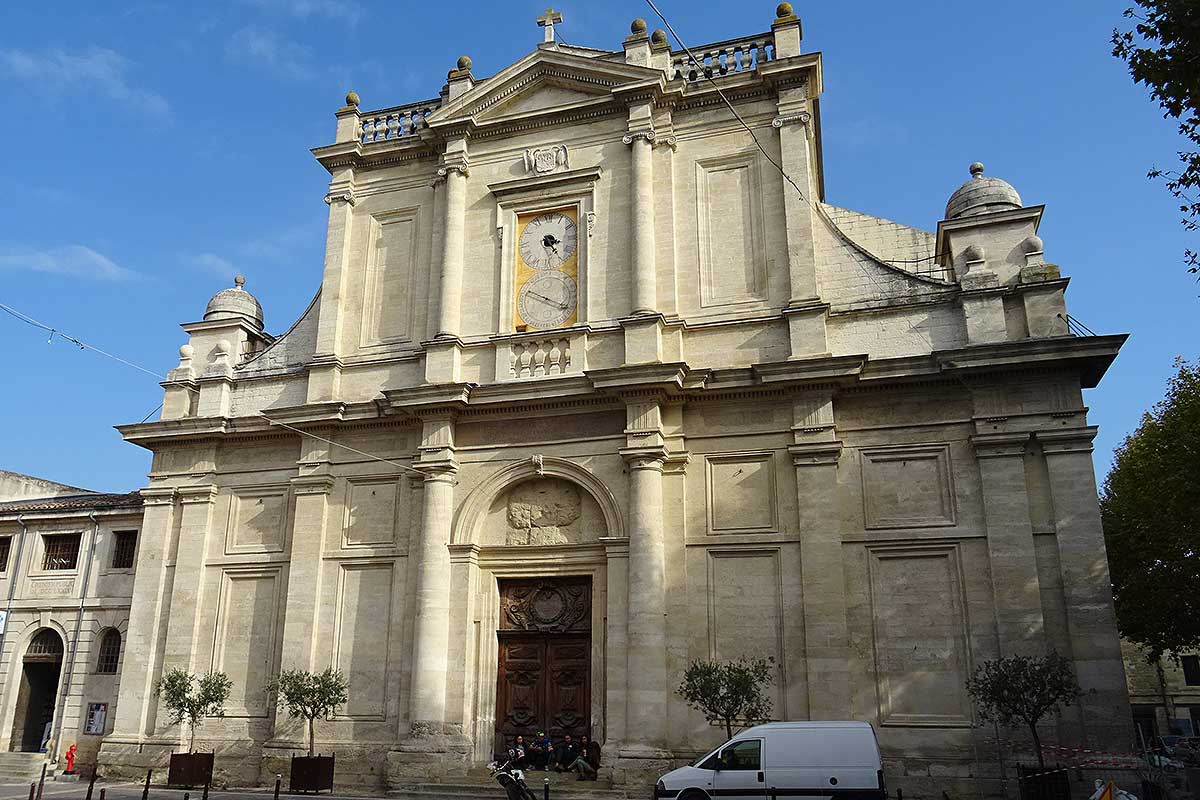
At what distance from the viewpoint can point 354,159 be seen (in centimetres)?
2538

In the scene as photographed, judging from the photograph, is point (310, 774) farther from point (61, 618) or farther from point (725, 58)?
point (725, 58)

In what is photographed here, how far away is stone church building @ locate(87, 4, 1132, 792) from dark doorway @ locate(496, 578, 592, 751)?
63 millimetres

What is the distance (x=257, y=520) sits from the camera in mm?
23359

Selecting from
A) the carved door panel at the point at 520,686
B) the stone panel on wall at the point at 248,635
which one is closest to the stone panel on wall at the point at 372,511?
the stone panel on wall at the point at 248,635

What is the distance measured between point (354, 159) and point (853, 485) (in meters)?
15.5

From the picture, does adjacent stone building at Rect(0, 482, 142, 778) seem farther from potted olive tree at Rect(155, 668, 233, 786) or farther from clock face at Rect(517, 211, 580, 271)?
clock face at Rect(517, 211, 580, 271)

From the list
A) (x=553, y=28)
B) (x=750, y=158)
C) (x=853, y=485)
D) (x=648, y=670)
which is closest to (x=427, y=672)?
(x=648, y=670)

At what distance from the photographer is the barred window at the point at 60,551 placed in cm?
2636

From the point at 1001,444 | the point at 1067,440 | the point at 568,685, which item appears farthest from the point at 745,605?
the point at 1067,440

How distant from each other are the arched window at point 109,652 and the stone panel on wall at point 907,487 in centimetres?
1919

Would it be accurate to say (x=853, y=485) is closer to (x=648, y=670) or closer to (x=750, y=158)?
(x=648, y=670)

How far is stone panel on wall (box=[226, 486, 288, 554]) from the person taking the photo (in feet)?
75.8

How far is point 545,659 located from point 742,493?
220 inches

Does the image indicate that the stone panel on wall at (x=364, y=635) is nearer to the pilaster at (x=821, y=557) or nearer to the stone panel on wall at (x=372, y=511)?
the stone panel on wall at (x=372, y=511)
